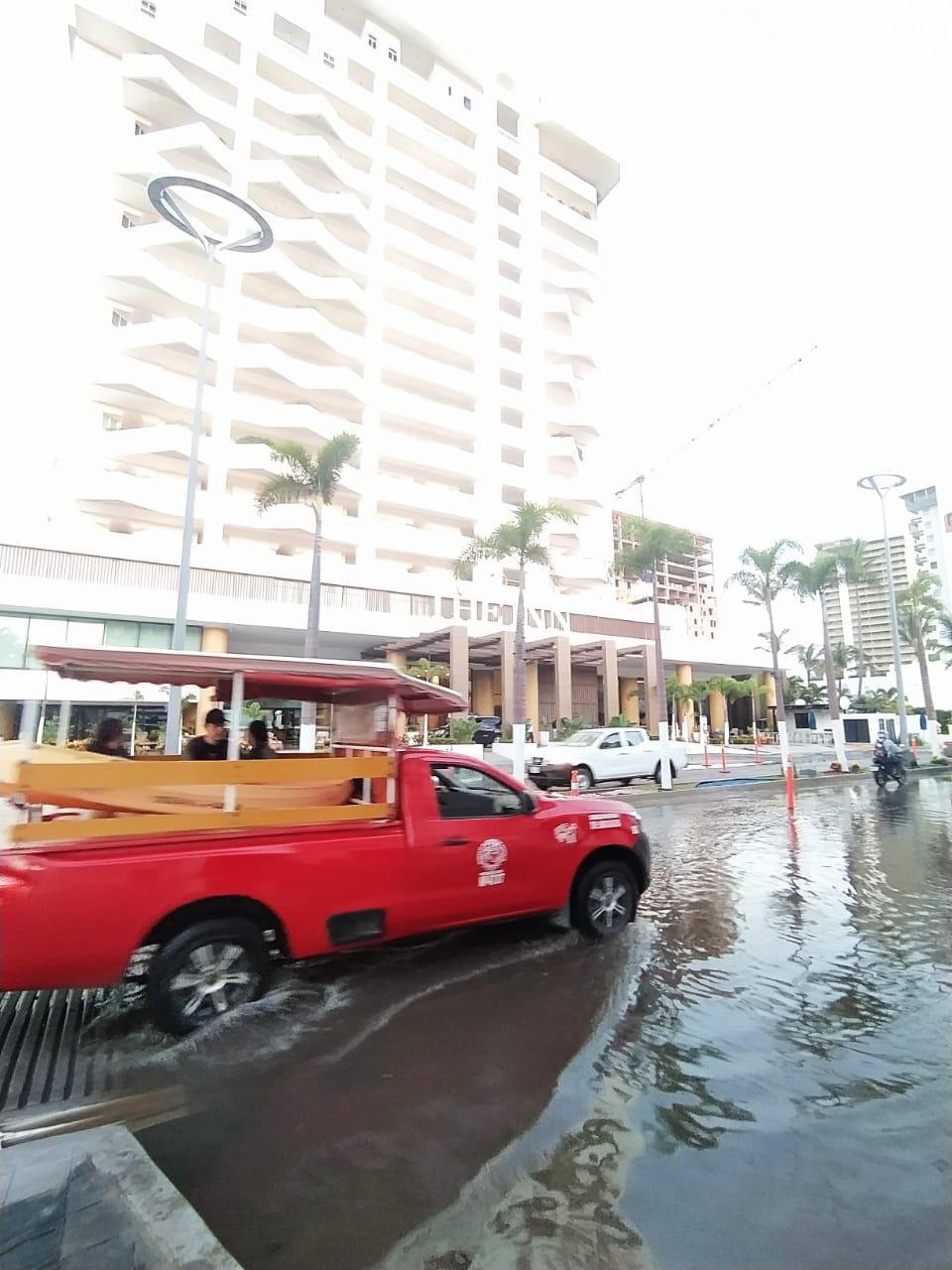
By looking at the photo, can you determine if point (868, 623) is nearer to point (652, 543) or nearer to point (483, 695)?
point (483, 695)

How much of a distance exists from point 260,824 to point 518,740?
45.2 feet

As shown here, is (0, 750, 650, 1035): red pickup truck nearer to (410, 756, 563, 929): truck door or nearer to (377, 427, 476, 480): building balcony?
(410, 756, 563, 929): truck door

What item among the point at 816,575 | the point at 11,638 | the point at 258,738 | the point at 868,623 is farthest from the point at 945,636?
the point at 11,638

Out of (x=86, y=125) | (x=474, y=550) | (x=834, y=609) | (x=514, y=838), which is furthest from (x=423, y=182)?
(x=834, y=609)

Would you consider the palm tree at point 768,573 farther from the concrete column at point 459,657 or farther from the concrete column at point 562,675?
the concrete column at point 459,657

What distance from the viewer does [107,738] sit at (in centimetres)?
592

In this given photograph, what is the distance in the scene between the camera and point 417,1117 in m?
3.18

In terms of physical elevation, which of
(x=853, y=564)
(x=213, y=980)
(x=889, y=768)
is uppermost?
(x=853, y=564)

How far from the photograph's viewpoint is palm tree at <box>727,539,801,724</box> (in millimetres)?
30688

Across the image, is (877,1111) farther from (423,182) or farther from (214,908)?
(423,182)

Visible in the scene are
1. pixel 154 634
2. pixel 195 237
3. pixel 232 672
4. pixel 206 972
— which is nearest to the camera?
pixel 206 972

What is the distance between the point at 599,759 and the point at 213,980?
15.4m

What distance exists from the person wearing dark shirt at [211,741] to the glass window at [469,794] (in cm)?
202

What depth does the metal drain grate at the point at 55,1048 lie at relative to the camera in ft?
11.3
